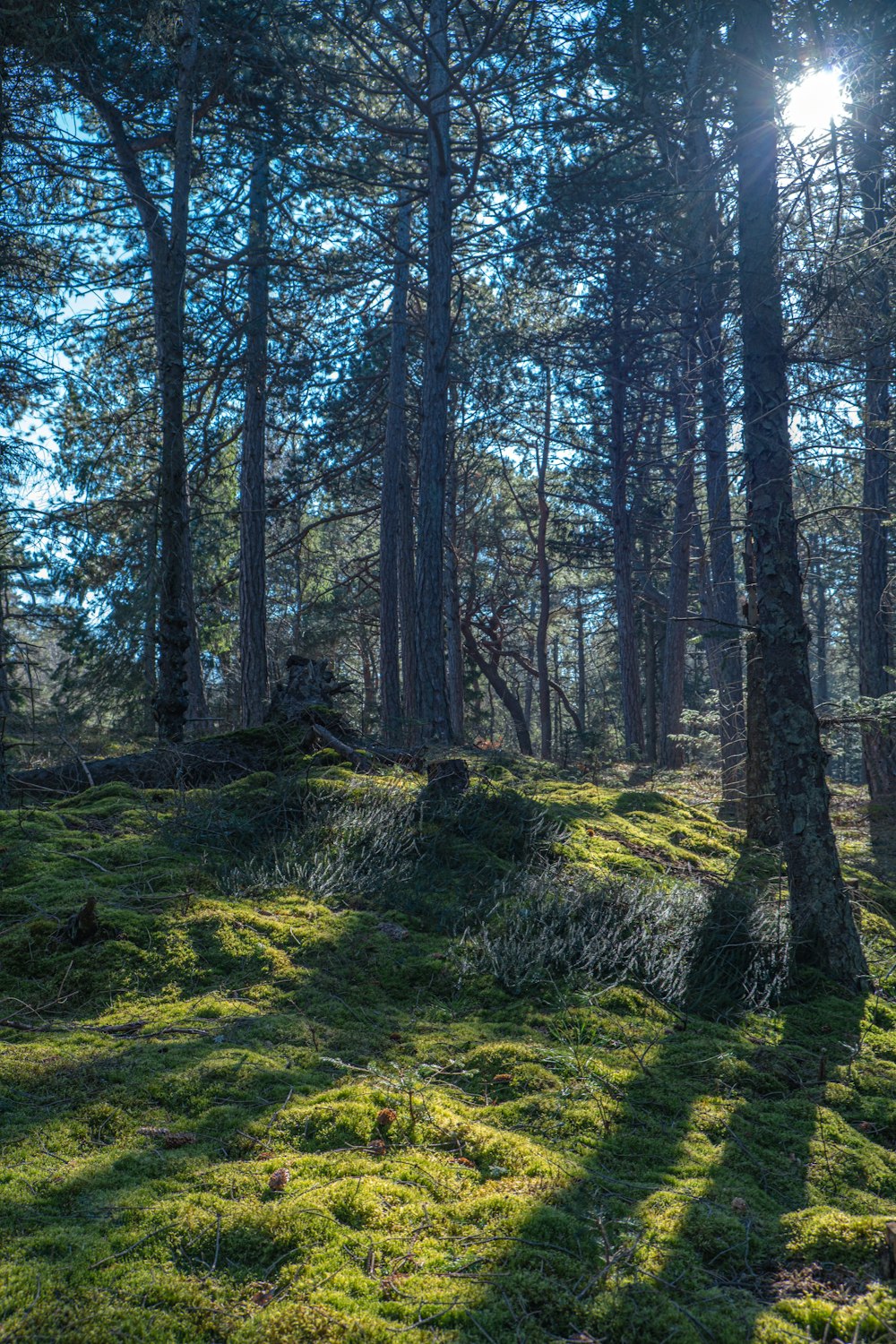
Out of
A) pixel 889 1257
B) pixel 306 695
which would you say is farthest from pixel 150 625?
pixel 889 1257

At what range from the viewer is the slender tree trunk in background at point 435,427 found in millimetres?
11219

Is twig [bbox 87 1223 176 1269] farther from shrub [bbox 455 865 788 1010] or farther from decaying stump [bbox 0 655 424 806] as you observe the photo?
decaying stump [bbox 0 655 424 806]

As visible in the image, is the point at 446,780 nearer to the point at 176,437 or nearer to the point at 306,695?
the point at 306,695

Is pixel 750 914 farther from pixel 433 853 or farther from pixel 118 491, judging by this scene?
pixel 118 491

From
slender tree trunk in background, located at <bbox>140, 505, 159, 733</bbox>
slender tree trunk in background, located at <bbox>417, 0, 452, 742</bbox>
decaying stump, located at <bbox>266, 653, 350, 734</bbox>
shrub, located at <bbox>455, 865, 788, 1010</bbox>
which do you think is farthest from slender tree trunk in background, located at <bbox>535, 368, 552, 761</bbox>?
shrub, located at <bbox>455, 865, 788, 1010</bbox>

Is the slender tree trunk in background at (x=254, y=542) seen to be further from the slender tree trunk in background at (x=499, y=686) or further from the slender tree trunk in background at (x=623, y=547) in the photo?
the slender tree trunk in background at (x=499, y=686)

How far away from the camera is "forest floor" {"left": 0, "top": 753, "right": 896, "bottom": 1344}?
81.0 inches

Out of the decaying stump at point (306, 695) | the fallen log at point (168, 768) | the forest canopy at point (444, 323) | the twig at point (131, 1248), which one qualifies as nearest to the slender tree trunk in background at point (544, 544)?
the forest canopy at point (444, 323)

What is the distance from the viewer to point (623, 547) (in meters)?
19.0

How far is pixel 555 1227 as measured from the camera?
2.37m

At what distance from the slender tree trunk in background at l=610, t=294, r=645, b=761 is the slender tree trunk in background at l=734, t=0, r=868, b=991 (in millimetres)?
12181

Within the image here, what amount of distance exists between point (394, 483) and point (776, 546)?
1191cm

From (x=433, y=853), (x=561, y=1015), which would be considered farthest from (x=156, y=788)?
(x=561, y=1015)

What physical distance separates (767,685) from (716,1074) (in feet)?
8.09
